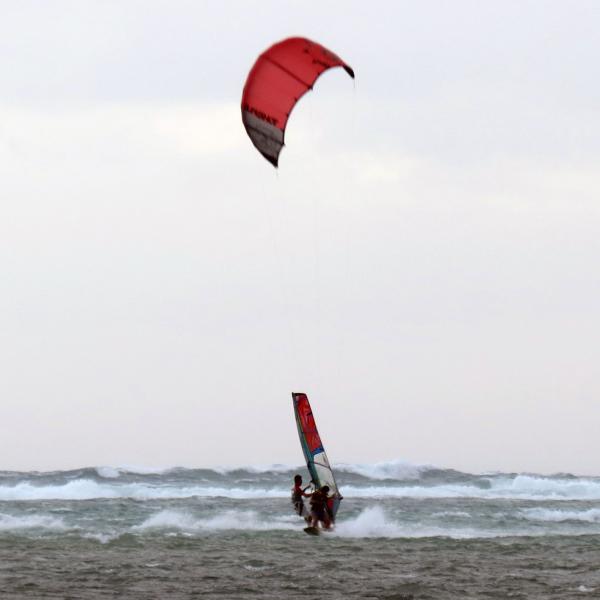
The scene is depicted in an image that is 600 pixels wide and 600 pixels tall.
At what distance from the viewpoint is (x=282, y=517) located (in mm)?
27359

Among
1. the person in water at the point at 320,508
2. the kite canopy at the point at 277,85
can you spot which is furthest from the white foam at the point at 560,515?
the kite canopy at the point at 277,85

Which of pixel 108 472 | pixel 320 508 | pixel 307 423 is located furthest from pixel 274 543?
pixel 108 472

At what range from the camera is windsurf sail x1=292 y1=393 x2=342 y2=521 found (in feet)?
61.8

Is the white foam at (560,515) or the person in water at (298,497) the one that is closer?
the person in water at (298,497)

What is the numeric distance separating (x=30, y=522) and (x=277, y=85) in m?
12.9

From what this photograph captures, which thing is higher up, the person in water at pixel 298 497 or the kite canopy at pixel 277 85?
the kite canopy at pixel 277 85

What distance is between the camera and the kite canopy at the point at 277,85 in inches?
615

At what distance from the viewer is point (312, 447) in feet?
62.6

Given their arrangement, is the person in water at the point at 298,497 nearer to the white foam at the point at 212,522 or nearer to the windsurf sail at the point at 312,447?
the windsurf sail at the point at 312,447

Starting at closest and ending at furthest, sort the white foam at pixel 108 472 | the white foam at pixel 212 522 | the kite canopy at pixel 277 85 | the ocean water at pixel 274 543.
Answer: the ocean water at pixel 274 543 < the kite canopy at pixel 277 85 < the white foam at pixel 212 522 < the white foam at pixel 108 472

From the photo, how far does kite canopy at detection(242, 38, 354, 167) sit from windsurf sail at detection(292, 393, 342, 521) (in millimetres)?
4406

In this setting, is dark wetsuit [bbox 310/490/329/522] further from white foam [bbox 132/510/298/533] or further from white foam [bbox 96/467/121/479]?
white foam [bbox 96/467/121/479]

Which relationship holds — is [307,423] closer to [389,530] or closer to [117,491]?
[389,530]

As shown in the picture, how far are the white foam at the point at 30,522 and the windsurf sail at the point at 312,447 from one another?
7.05 metres
